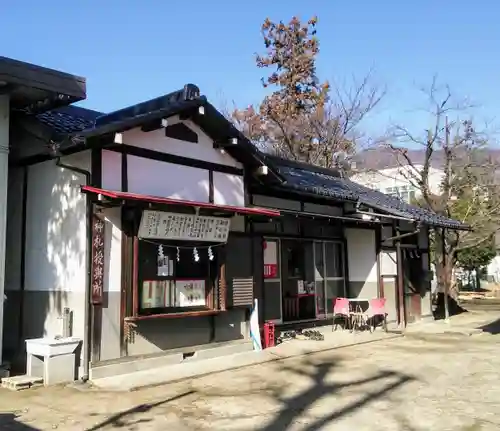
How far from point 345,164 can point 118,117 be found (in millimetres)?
Answer: 20091

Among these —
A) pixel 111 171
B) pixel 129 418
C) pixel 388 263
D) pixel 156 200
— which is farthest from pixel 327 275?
pixel 129 418

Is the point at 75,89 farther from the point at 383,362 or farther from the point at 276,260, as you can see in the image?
the point at 383,362

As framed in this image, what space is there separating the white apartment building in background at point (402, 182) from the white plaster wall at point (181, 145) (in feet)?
45.9

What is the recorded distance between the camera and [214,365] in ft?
30.0

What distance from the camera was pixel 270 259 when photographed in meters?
12.4

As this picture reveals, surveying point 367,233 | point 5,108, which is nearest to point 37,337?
point 5,108

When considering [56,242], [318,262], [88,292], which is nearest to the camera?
[88,292]

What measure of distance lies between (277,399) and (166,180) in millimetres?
4269

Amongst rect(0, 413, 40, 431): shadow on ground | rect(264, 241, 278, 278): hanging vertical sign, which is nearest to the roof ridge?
rect(264, 241, 278, 278): hanging vertical sign

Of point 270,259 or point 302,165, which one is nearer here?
point 270,259

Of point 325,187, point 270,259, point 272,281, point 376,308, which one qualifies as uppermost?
point 325,187

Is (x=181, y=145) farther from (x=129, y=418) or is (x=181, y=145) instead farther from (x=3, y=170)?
(x=129, y=418)

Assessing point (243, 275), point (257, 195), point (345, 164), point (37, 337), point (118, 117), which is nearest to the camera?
point (37, 337)

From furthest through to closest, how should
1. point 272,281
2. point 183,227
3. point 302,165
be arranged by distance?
point 302,165
point 272,281
point 183,227
